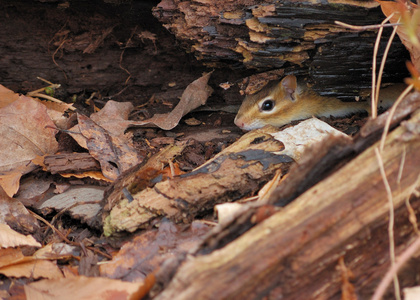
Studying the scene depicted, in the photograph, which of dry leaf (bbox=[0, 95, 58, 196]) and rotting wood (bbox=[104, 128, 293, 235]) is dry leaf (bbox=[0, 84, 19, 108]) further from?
rotting wood (bbox=[104, 128, 293, 235])

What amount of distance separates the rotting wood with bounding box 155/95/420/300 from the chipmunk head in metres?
2.61

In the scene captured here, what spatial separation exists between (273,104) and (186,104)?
1.00 meters

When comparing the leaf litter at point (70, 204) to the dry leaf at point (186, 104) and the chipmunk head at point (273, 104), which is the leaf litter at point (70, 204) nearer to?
the dry leaf at point (186, 104)

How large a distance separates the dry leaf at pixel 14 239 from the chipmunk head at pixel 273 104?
2472 mm

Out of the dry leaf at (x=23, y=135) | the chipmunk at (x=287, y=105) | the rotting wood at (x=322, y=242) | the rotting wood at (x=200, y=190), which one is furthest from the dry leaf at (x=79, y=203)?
the chipmunk at (x=287, y=105)

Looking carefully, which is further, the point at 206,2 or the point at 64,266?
the point at 206,2

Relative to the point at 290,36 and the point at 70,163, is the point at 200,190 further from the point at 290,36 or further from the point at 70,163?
the point at 290,36

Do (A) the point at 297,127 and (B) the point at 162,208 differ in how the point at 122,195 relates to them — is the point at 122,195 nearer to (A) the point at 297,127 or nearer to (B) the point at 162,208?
(B) the point at 162,208

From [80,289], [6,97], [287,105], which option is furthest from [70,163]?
[287,105]

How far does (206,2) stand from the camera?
3.82m

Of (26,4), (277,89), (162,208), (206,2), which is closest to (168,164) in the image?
(162,208)

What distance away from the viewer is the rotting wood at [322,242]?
174 cm

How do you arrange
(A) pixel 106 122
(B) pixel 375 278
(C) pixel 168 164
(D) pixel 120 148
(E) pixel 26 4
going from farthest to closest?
(E) pixel 26 4 → (A) pixel 106 122 → (D) pixel 120 148 → (C) pixel 168 164 → (B) pixel 375 278

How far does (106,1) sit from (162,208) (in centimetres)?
266
